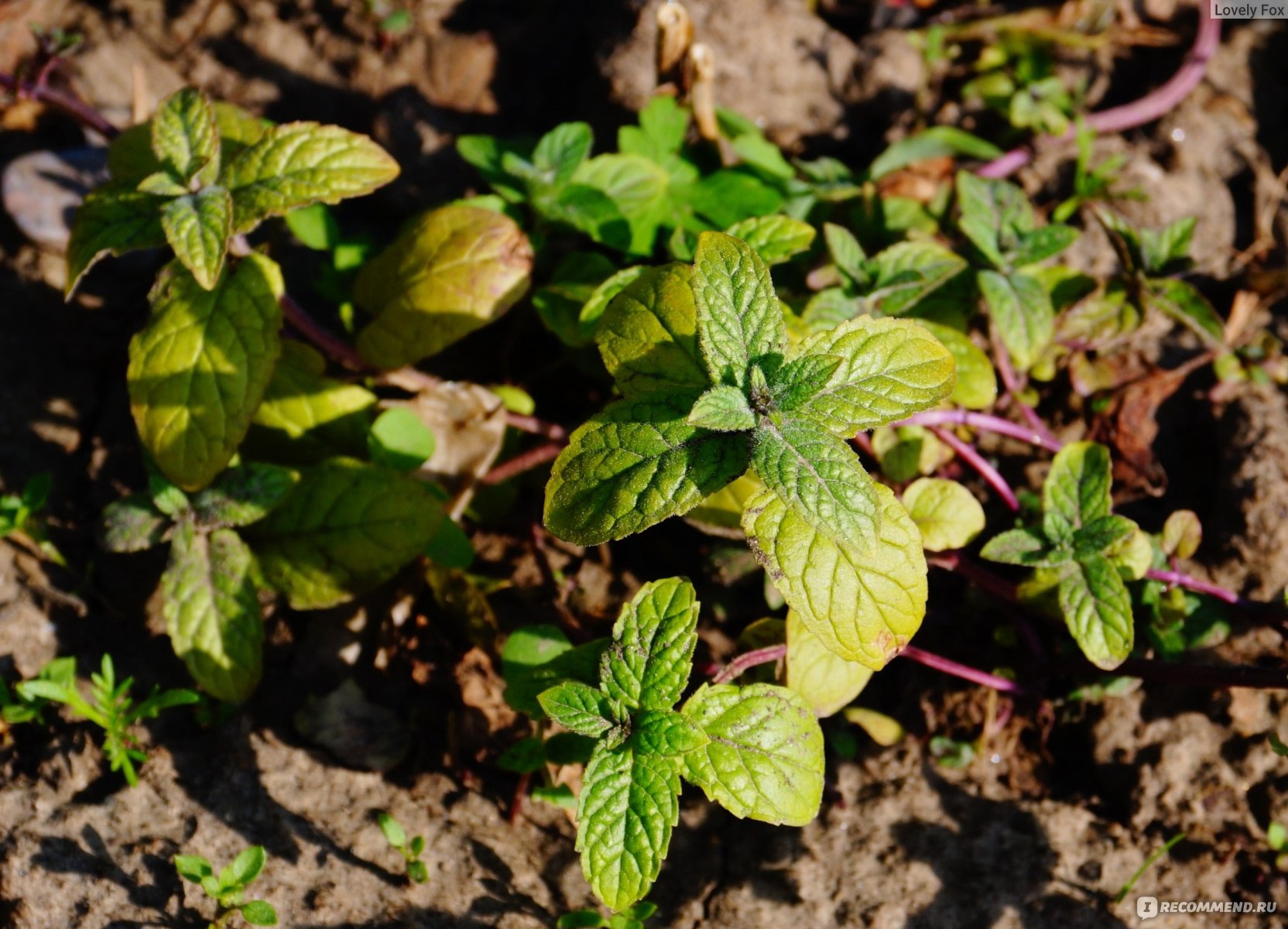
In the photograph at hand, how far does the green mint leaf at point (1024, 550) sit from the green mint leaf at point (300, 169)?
1.69 m

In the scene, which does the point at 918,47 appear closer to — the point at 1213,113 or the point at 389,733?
the point at 1213,113

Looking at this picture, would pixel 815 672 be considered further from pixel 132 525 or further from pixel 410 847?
pixel 132 525

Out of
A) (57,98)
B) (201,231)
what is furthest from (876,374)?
(57,98)

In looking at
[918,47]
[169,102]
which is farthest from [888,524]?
[918,47]

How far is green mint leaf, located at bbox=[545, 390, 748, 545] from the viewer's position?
1.81m

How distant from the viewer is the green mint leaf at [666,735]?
1927 millimetres

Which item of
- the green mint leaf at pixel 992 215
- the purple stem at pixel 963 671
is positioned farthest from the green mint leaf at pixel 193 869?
the green mint leaf at pixel 992 215

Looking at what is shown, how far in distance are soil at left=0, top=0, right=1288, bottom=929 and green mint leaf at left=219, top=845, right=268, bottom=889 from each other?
125 mm

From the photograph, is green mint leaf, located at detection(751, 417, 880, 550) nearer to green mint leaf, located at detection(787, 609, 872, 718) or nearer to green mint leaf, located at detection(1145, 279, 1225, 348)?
green mint leaf, located at detection(787, 609, 872, 718)

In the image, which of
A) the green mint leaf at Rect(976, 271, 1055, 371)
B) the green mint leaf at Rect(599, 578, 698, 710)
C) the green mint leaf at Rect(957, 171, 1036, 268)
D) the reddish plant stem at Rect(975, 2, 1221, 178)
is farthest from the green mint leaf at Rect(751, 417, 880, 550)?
the reddish plant stem at Rect(975, 2, 1221, 178)

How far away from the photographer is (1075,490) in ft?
7.95

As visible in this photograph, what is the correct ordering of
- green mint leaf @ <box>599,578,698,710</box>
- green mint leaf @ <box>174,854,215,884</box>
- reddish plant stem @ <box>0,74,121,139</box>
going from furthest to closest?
1. reddish plant stem @ <box>0,74,121,139</box>
2. green mint leaf @ <box>174,854,215,884</box>
3. green mint leaf @ <box>599,578,698,710</box>

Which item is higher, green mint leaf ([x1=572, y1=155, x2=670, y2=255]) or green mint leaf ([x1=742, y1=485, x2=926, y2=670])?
green mint leaf ([x1=572, y1=155, x2=670, y2=255])

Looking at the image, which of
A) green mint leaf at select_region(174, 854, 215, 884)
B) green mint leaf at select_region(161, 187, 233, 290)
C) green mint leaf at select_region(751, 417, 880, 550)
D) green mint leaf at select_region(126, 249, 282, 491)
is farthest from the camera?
green mint leaf at select_region(126, 249, 282, 491)
